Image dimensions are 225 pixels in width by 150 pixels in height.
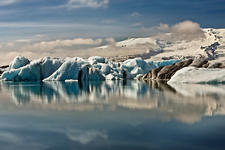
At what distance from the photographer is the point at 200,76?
87.7 ft

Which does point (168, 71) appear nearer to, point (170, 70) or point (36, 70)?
point (170, 70)

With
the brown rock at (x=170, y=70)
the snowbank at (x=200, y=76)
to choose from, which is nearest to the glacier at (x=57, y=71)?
the brown rock at (x=170, y=70)

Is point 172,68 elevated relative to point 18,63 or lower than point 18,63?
lower

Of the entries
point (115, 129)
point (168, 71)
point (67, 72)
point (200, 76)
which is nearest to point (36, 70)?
point (67, 72)

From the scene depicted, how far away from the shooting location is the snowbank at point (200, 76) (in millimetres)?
25531

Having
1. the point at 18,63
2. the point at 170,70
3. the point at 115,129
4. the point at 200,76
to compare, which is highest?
the point at 18,63

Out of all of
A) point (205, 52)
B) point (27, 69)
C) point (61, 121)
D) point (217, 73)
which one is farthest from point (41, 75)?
point (205, 52)

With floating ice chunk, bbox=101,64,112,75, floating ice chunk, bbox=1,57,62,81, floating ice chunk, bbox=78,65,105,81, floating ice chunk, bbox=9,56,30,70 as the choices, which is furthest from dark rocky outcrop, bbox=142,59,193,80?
floating ice chunk, bbox=9,56,30,70

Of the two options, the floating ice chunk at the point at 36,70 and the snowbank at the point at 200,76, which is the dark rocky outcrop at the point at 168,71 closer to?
the snowbank at the point at 200,76

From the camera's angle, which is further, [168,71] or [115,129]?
[168,71]

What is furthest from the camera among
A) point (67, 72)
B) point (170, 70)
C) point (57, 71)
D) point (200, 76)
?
point (57, 71)

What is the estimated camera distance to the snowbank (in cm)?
2553

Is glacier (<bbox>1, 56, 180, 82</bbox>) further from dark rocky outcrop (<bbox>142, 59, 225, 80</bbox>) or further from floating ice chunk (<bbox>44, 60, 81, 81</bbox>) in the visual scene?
dark rocky outcrop (<bbox>142, 59, 225, 80</bbox>)

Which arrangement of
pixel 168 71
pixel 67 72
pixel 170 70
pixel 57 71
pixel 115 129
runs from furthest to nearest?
pixel 57 71, pixel 67 72, pixel 168 71, pixel 170 70, pixel 115 129
